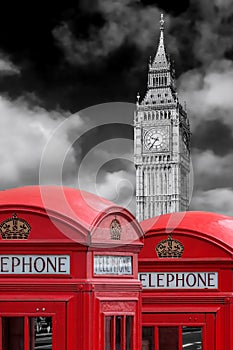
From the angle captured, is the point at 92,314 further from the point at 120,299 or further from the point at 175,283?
the point at 175,283

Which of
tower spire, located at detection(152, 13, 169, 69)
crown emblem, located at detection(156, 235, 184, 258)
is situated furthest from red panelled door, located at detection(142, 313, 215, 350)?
tower spire, located at detection(152, 13, 169, 69)

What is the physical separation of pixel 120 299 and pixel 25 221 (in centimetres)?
116

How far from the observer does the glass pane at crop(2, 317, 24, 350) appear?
7.79 m

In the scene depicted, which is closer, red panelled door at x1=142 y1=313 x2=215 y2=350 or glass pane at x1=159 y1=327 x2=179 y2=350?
red panelled door at x1=142 y1=313 x2=215 y2=350

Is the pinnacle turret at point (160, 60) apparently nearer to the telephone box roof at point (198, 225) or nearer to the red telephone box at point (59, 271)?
the telephone box roof at point (198, 225)

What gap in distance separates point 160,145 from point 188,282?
11296 centimetres

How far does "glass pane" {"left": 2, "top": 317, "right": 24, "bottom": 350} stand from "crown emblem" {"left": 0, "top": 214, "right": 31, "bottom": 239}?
0.88 m

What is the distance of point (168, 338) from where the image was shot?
376 inches

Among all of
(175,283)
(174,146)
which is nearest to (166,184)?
(174,146)

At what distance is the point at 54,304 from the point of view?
7281mm

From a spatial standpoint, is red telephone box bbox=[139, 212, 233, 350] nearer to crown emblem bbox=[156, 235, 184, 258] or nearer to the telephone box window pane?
crown emblem bbox=[156, 235, 184, 258]

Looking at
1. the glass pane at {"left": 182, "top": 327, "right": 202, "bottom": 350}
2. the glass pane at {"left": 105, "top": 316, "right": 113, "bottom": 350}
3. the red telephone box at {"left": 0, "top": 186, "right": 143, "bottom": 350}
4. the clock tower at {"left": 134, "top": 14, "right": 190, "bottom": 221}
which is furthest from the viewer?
the clock tower at {"left": 134, "top": 14, "right": 190, "bottom": 221}

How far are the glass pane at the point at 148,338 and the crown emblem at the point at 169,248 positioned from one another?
0.86 metres

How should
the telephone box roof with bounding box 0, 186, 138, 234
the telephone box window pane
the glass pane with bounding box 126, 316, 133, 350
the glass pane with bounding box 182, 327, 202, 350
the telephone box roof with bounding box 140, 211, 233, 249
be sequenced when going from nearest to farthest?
1. the telephone box roof with bounding box 0, 186, 138, 234
2. the telephone box window pane
3. the glass pane with bounding box 126, 316, 133, 350
4. the telephone box roof with bounding box 140, 211, 233, 249
5. the glass pane with bounding box 182, 327, 202, 350
